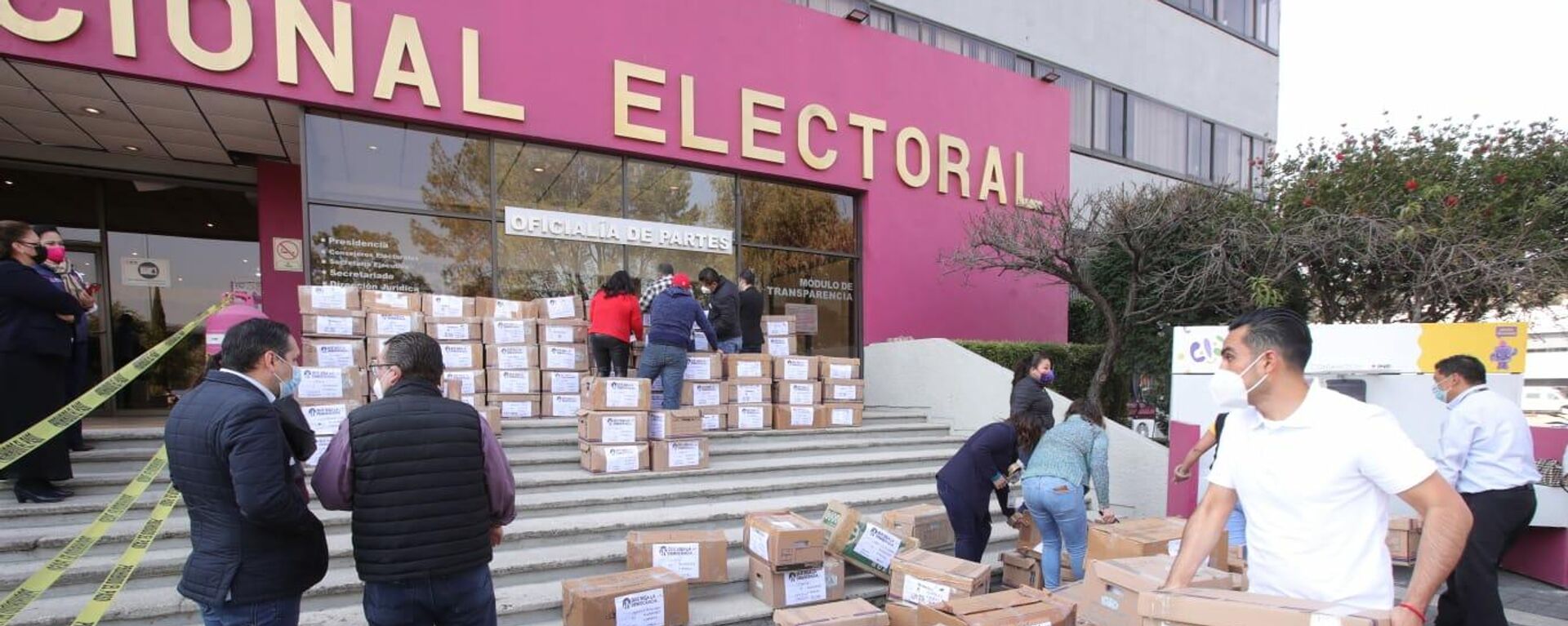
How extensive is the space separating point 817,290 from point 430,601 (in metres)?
7.50

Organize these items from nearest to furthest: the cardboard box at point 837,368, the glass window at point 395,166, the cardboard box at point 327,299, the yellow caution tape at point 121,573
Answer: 1. the yellow caution tape at point 121,573
2. the cardboard box at point 327,299
3. the glass window at point 395,166
4. the cardboard box at point 837,368

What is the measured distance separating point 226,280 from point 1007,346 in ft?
32.8

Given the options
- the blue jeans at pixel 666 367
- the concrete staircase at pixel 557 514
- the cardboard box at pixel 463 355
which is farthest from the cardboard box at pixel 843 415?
the cardboard box at pixel 463 355

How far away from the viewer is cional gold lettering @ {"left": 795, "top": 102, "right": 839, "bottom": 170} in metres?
9.00

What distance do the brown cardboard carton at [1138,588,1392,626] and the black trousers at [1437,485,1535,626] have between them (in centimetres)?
278

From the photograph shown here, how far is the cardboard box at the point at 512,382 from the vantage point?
20.5 feet

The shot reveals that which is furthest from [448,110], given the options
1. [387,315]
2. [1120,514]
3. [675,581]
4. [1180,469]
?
[1120,514]

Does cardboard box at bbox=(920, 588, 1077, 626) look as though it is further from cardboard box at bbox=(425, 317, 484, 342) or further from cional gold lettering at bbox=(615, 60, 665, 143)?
cional gold lettering at bbox=(615, 60, 665, 143)

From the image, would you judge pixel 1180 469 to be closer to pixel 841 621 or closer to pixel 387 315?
pixel 841 621

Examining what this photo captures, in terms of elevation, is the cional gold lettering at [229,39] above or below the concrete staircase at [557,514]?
above

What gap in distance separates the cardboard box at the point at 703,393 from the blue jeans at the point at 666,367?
0.19 meters

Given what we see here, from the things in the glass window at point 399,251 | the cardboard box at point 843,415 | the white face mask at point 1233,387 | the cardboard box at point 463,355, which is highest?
the glass window at point 399,251

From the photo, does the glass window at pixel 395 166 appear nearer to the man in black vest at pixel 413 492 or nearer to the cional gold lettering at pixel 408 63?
the cional gold lettering at pixel 408 63

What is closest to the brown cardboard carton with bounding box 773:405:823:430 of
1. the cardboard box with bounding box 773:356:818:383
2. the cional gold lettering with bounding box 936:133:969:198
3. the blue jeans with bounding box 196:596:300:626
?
the cardboard box with bounding box 773:356:818:383
